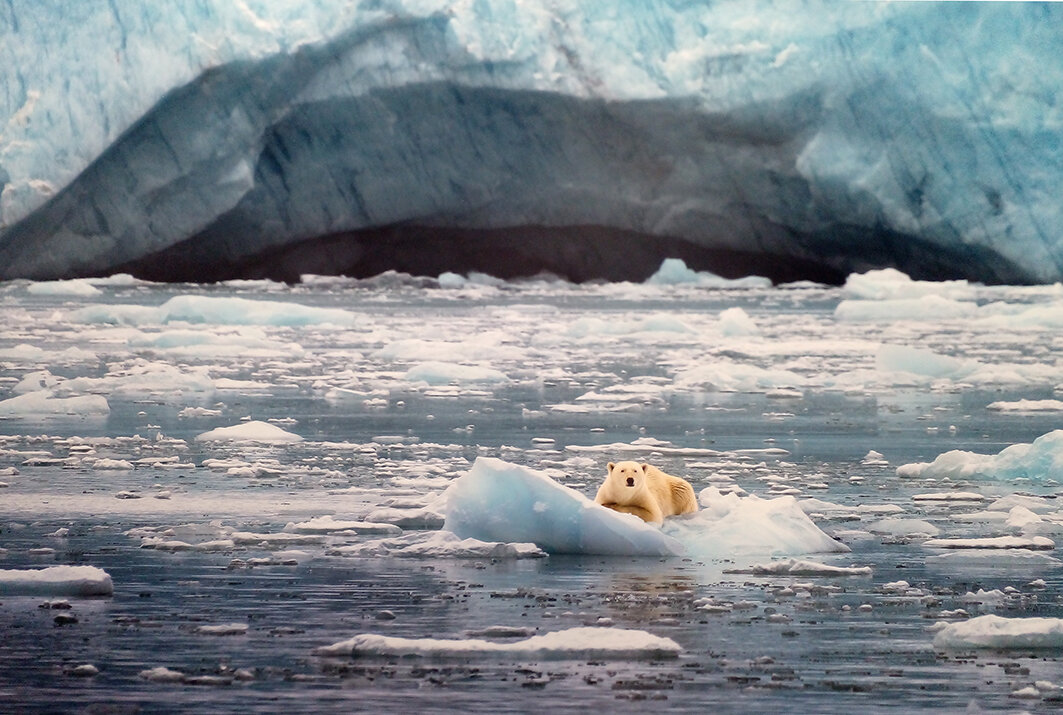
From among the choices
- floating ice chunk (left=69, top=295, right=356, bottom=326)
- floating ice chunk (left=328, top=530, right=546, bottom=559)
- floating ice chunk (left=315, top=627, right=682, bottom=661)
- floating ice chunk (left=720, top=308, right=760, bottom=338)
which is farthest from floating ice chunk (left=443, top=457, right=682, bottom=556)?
floating ice chunk (left=69, top=295, right=356, bottom=326)

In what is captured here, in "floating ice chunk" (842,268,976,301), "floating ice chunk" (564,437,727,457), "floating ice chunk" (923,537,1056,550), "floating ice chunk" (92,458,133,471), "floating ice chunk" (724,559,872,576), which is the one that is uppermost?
"floating ice chunk" (842,268,976,301)

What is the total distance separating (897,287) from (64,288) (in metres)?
7.88

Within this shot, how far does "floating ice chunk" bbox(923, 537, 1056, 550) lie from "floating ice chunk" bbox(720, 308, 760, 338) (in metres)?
6.51

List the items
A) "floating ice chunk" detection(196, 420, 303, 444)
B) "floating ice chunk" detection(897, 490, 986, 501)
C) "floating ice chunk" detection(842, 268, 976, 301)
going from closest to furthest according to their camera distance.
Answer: "floating ice chunk" detection(897, 490, 986, 501) → "floating ice chunk" detection(196, 420, 303, 444) → "floating ice chunk" detection(842, 268, 976, 301)

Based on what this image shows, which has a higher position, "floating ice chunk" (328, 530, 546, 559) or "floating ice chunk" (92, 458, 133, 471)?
"floating ice chunk" (92, 458, 133, 471)

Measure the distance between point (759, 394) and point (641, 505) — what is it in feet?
11.6

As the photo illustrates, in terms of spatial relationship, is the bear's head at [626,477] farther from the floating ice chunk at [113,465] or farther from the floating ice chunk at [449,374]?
the floating ice chunk at [449,374]

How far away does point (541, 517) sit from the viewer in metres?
3.26

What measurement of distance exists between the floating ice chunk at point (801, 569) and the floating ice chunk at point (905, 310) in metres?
9.19

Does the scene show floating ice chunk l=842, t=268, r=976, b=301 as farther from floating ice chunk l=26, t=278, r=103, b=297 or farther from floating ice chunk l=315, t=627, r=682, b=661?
floating ice chunk l=315, t=627, r=682, b=661

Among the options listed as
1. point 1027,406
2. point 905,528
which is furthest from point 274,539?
point 1027,406

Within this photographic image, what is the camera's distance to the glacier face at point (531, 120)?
37.9 feet

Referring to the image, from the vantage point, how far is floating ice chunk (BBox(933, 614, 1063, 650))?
2436mm

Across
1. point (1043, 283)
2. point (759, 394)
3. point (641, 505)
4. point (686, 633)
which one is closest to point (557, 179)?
point (1043, 283)
